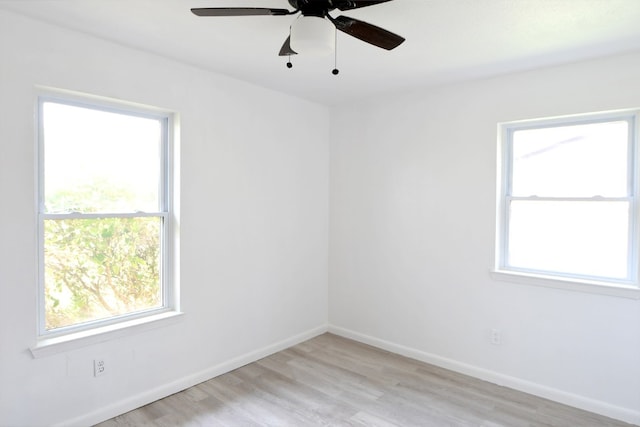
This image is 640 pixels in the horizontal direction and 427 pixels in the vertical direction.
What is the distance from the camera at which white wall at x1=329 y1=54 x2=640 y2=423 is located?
8.96ft

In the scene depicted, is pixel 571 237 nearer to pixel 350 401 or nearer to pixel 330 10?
pixel 350 401

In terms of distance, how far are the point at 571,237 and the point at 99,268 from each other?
11.6 ft

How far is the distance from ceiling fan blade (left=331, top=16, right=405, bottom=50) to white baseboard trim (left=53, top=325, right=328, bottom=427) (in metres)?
2.78

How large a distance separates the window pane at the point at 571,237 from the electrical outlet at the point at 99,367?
323cm

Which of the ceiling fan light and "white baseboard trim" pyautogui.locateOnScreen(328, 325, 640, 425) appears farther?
"white baseboard trim" pyautogui.locateOnScreen(328, 325, 640, 425)

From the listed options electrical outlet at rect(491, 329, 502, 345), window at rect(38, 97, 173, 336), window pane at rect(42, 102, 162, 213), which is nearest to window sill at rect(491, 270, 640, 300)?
electrical outlet at rect(491, 329, 502, 345)

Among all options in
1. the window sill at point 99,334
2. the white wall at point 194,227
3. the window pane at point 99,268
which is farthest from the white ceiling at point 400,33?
the window sill at point 99,334

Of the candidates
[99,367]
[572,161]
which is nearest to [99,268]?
[99,367]

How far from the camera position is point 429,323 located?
357 cm

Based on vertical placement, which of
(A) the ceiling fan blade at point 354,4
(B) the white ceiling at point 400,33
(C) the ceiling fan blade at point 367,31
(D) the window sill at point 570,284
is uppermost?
(B) the white ceiling at point 400,33

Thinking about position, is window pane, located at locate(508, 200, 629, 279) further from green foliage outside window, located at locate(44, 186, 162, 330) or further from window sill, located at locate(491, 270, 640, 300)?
green foliage outside window, located at locate(44, 186, 162, 330)

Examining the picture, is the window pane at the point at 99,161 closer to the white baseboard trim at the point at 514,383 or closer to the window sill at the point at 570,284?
the white baseboard trim at the point at 514,383

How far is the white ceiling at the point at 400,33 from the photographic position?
2043mm

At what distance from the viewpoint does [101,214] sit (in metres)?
2.61
